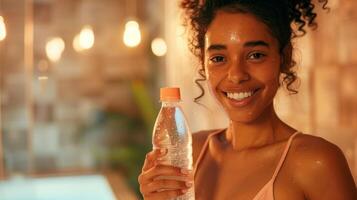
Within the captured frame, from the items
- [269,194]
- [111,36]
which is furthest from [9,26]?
[269,194]

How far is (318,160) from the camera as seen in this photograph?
0.87 m

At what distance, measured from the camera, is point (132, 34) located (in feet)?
12.7

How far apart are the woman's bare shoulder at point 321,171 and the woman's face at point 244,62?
0.12m

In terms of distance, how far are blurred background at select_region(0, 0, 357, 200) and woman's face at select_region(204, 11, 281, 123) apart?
98.7 inches

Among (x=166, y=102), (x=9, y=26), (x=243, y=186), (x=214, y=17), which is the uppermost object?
(x=9, y=26)

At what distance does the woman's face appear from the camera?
91 cm

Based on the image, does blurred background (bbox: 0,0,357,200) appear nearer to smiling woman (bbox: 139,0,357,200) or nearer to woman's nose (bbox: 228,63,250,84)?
smiling woman (bbox: 139,0,357,200)

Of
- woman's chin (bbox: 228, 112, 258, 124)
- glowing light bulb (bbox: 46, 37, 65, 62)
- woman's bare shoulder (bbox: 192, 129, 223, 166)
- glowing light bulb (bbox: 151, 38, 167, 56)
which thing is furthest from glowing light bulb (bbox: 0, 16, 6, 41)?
woman's chin (bbox: 228, 112, 258, 124)

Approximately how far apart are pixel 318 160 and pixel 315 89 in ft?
1.00

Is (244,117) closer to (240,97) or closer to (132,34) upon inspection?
(240,97)

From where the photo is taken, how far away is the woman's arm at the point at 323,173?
2.80 ft

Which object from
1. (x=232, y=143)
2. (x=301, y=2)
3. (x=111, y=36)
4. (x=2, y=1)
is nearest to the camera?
(x=301, y=2)

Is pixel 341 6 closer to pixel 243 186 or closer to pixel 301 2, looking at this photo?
pixel 301 2

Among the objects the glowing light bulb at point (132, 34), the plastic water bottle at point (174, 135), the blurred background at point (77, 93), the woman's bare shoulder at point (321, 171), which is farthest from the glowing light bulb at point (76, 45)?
the woman's bare shoulder at point (321, 171)
